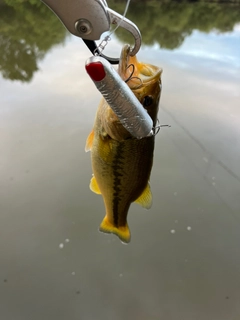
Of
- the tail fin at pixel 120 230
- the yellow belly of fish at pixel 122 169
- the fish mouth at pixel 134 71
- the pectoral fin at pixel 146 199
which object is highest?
the fish mouth at pixel 134 71

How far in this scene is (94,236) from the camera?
2314mm

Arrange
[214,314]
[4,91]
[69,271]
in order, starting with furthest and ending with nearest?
1. [4,91]
2. [69,271]
3. [214,314]

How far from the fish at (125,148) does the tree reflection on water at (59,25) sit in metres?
3.40

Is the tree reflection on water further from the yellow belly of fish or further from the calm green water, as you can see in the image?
the yellow belly of fish

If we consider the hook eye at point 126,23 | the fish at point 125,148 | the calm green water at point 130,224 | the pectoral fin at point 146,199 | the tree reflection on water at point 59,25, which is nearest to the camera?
the hook eye at point 126,23

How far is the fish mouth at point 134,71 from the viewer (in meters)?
0.70

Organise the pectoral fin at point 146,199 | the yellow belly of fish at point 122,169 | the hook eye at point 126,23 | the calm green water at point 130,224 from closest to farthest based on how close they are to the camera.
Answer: the hook eye at point 126,23
the yellow belly of fish at point 122,169
the pectoral fin at point 146,199
the calm green water at point 130,224

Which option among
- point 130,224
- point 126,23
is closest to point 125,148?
point 126,23

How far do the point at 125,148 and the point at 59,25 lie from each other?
6479mm

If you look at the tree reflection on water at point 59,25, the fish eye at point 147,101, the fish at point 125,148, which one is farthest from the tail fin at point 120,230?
the tree reflection on water at point 59,25

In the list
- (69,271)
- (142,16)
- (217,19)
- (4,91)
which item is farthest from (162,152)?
(217,19)

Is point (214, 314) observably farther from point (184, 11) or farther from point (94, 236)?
point (184, 11)

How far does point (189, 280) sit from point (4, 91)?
308 centimetres

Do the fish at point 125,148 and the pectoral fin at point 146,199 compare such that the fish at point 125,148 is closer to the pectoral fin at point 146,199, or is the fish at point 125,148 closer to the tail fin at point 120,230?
the pectoral fin at point 146,199
